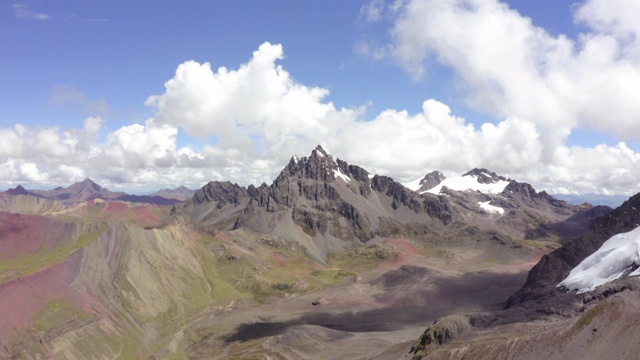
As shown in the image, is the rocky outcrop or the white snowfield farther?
the rocky outcrop

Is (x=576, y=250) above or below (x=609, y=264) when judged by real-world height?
above

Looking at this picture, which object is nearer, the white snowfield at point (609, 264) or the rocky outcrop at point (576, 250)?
the white snowfield at point (609, 264)

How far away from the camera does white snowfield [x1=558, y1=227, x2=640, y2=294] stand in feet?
360

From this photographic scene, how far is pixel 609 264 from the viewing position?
116 meters

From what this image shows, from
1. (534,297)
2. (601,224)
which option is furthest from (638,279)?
(601,224)

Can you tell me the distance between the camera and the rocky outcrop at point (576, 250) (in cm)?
17188

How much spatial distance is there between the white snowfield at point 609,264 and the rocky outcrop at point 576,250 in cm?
3187

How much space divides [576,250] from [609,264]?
2774 inches

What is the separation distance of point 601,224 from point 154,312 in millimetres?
199959

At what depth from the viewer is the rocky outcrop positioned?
172 m

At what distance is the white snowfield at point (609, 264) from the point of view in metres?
110

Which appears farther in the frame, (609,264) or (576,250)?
(576,250)

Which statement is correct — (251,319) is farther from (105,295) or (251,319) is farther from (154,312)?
(105,295)

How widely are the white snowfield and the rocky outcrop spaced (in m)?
31.9
